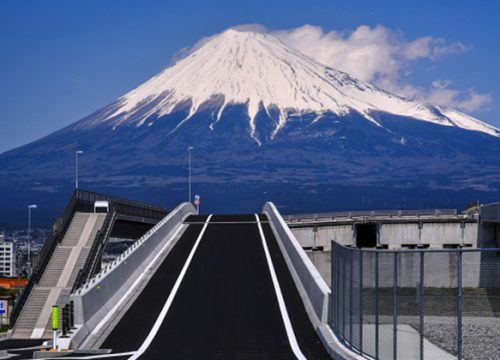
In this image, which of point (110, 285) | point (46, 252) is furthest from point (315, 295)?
point (46, 252)

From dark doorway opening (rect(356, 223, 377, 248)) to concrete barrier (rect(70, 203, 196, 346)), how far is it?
161ft

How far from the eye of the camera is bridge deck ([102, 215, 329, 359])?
23781mm

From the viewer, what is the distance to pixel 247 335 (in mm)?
25859

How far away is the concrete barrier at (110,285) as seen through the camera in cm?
2619

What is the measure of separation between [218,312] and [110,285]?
352 centimetres

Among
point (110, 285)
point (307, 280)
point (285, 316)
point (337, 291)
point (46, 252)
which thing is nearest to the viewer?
point (337, 291)

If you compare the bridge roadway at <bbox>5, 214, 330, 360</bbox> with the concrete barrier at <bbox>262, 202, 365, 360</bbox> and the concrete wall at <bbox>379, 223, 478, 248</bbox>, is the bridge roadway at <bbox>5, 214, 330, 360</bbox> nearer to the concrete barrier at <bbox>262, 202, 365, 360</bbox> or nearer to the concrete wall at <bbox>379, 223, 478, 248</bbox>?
the concrete barrier at <bbox>262, 202, 365, 360</bbox>

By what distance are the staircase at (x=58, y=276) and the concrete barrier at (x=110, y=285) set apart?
10.6 meters

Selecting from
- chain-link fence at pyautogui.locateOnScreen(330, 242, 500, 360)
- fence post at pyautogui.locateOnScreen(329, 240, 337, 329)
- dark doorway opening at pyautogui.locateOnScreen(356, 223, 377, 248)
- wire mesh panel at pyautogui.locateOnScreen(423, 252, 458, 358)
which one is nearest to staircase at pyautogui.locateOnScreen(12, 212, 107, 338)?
wire mesh panel at pyautogui.locateOnScreen(423, 252, 458, 358)

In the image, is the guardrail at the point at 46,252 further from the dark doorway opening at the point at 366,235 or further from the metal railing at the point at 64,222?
the dark doorway opening at the point at 366,235

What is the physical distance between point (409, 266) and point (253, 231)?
3354 cm

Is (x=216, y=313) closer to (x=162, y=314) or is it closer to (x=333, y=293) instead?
(x=162, y=314)

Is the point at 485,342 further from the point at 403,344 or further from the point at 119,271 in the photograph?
the point at 119,271

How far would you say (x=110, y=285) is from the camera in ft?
103
